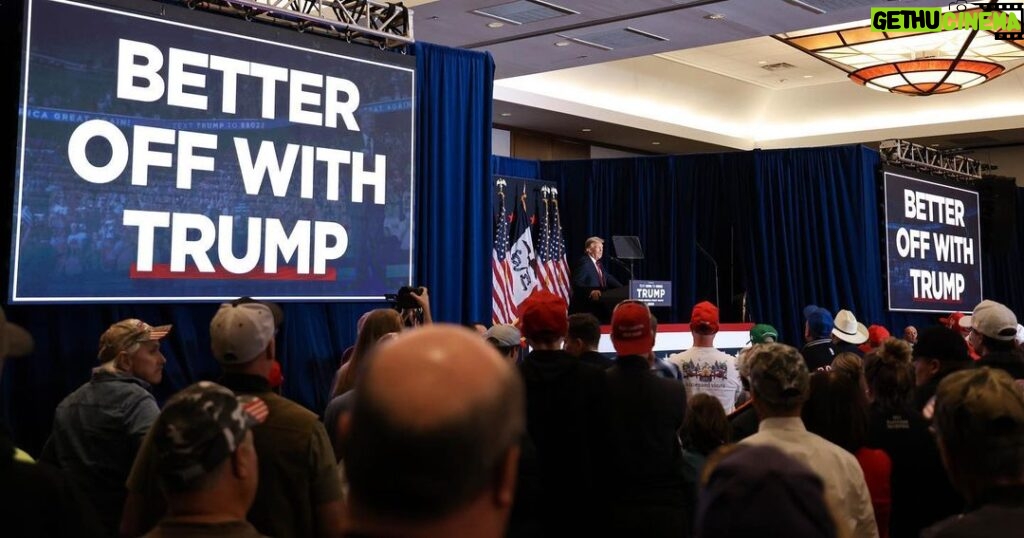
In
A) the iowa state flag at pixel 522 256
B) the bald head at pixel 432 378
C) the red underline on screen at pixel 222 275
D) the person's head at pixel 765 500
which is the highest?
the iowa state flag at pixel 522 256

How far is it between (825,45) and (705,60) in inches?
81.3

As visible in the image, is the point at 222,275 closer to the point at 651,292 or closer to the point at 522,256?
the point at 651,292

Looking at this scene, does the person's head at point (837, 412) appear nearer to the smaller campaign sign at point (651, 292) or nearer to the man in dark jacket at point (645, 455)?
the man in dark jacket at point (645, 455)

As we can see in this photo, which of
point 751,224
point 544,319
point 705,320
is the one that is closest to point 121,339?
point 544,319

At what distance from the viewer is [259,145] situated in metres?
5.63

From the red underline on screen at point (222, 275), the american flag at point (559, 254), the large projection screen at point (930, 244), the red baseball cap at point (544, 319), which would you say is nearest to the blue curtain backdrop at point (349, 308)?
the red underline on screen at point (222, 275)

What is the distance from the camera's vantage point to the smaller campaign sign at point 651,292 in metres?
8.05

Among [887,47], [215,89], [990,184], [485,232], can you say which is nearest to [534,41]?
Answer: [485,232]

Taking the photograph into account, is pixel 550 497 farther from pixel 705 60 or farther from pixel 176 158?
pixel 705 60

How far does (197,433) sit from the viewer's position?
151 centimetres

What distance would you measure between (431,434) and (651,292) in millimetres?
7637

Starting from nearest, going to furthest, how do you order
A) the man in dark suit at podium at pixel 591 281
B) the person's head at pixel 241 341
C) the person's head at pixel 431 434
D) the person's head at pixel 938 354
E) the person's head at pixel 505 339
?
the person's head at pixel 431 434 → the person's head at pixel 241 341 → the person's head at pixel 938 354 → the person's head at pixel 505 339 → the man in dark suit at podium at pixel 591 281

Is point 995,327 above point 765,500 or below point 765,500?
above
